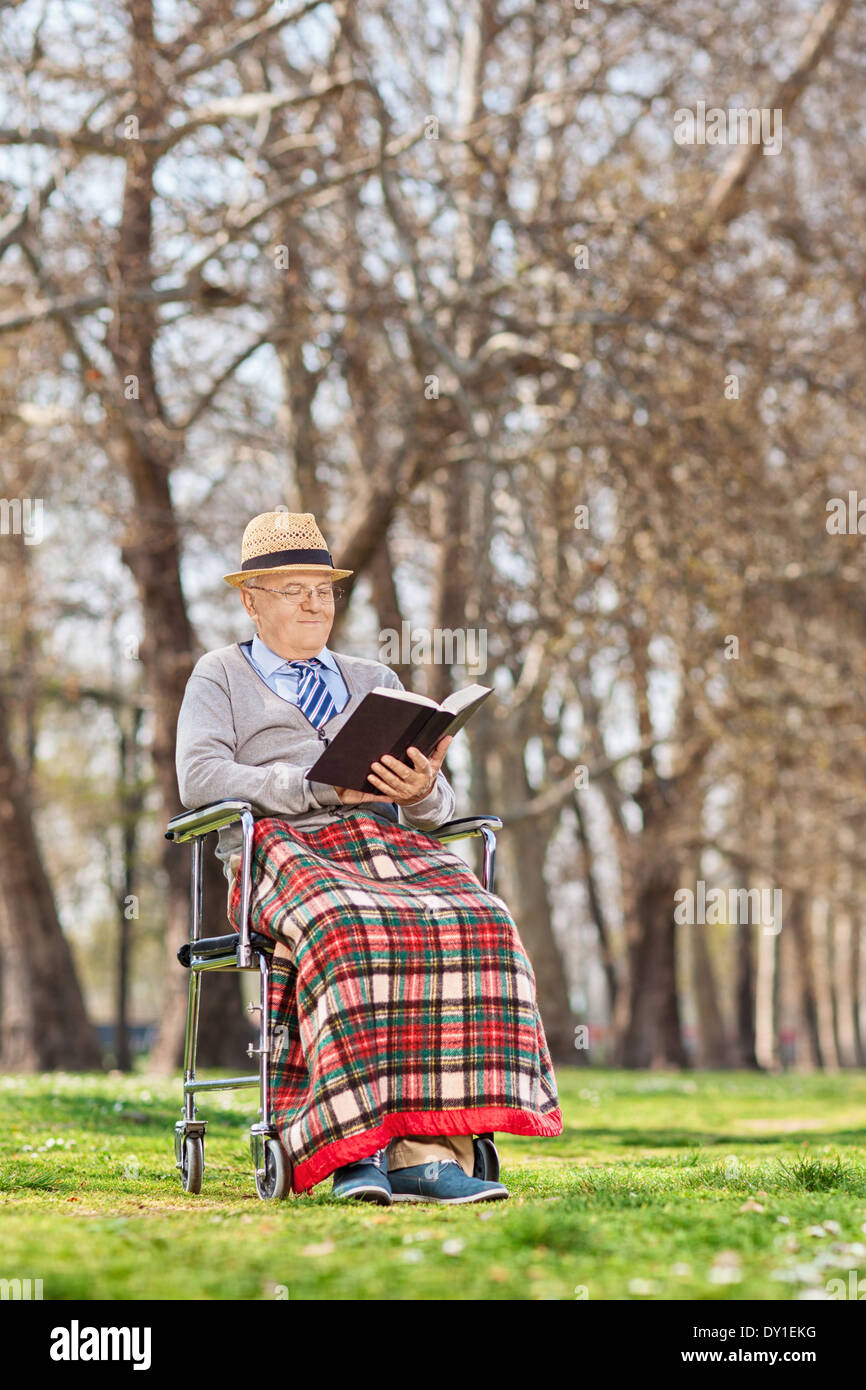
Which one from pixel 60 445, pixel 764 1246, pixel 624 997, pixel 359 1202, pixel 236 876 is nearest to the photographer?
pixel 764 1246

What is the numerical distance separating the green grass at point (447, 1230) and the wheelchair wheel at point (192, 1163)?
0.05m

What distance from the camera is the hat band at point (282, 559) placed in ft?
16.0

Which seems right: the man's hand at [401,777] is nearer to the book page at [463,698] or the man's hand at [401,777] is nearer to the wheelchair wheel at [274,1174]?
the book page at [463,698]

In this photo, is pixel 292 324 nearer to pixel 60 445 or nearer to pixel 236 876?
pixel 60 445

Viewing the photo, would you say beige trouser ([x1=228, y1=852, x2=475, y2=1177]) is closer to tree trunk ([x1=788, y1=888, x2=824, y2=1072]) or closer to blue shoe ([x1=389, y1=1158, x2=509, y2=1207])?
blue shoe ([x1=389, y1=1158, x2=509, y2=1207])

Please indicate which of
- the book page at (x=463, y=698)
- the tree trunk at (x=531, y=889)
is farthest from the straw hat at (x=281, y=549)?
the tree trunk at (x=531, y=889)

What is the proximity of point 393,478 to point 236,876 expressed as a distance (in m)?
7.35

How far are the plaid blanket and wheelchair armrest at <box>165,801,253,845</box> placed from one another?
0.51 feet

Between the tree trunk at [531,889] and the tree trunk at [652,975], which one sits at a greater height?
the tree trunk at [531,889]

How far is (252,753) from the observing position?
15.8 ft

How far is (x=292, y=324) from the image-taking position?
11336 mm

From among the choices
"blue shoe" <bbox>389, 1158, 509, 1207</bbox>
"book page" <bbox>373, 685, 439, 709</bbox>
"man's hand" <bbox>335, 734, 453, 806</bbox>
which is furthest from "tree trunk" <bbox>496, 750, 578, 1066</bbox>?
"blue shoe" <bbox>389, 1158, 509, 1207</bbox>

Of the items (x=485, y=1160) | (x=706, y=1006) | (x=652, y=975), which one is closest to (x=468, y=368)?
(x=485, y=1160)

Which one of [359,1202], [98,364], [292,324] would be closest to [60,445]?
[98,364]
